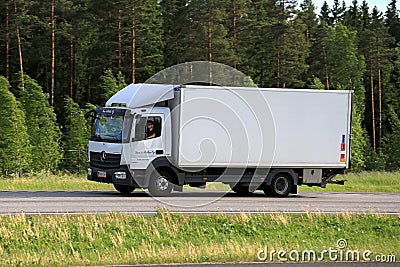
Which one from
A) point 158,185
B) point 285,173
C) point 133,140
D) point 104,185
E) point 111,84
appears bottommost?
point 104,185

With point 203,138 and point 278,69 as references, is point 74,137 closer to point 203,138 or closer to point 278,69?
point 278,69

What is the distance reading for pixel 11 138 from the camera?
48.2 meters

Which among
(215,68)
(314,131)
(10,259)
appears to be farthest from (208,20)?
(10,259)

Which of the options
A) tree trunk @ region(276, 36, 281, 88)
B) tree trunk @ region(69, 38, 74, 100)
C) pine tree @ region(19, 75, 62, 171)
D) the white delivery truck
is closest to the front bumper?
the white delivery truck

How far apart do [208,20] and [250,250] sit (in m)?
46.6

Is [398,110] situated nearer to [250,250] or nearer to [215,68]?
[215,68]

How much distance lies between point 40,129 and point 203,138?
1252 inches

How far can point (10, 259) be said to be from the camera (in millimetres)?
12781

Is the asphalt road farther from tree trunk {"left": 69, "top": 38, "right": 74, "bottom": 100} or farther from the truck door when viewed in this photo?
tree trunk {"left": 69, "top": 38, "right": 74, "bottom": 100}

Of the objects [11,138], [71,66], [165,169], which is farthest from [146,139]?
[71,66]

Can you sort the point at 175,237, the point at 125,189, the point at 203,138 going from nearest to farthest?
the point at 175,237
the point at 203,138
the point at 125,189

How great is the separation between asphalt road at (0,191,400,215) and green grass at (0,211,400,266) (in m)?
1.77

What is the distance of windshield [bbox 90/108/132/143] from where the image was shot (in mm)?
23516

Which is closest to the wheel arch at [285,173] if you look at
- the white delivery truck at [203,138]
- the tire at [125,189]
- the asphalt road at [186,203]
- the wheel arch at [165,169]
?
the white delivery truck at [203,138]
